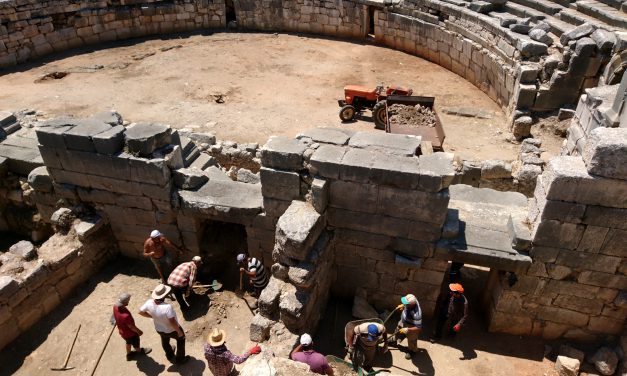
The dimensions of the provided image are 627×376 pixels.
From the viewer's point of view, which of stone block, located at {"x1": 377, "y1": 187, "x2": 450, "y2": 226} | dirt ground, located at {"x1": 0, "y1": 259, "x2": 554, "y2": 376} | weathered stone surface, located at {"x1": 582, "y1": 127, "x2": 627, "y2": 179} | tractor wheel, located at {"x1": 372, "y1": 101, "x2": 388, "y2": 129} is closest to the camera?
weathered stone surface, located at {"x1": 582, "y1": 127, "x2": 627, "y2": 179}

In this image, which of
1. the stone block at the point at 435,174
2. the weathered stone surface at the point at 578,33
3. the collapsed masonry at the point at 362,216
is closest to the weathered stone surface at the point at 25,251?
the collapsed masonry at the point at 362,216

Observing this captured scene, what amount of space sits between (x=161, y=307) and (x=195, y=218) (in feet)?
6.47

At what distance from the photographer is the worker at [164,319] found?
6211mm

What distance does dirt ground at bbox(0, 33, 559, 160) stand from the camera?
13.2 m

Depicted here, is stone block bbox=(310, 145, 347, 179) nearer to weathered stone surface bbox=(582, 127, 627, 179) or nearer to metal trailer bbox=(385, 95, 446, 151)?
weathered stone surface bbox=(582, 127, 627, 179)

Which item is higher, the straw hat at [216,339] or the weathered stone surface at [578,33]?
the weathered stone surface at [578,33]

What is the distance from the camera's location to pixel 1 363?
266 inches

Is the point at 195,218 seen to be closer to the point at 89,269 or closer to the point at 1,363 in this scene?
the point at 89,269

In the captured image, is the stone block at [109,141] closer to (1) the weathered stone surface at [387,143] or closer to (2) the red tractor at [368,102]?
(1) the weathered stone surface at [387,143]

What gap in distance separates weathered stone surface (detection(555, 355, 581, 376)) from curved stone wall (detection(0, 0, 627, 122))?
6.99m

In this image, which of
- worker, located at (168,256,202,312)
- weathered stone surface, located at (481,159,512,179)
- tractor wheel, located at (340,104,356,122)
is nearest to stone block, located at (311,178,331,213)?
worker, located at (168,256,202,312)

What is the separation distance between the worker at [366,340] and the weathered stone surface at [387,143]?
8.31 feet

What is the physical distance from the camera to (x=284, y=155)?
21.1 ft

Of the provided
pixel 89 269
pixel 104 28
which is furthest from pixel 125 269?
pixel 104 28
